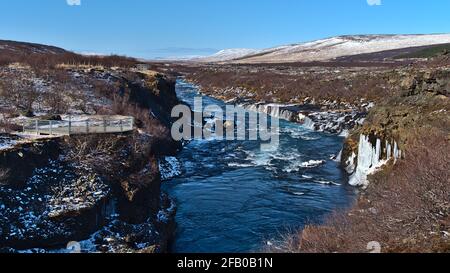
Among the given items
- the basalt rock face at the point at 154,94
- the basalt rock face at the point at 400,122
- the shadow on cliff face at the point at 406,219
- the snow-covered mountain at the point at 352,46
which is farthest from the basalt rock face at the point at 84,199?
the snow-covered mountain at the point at 352,46

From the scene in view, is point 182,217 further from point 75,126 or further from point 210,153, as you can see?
point 210,153

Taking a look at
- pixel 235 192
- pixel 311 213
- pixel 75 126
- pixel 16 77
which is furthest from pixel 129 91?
pixel 311 213

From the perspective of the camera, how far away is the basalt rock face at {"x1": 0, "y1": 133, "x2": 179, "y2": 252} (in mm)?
14086

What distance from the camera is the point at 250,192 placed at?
21.4 m

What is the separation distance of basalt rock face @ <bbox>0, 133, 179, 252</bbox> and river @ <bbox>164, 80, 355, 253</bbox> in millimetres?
1377

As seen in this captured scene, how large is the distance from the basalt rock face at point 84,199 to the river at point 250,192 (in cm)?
138

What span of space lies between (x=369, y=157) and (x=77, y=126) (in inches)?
553

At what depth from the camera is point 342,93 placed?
163 feet

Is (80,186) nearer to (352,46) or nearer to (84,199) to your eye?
(84,199)

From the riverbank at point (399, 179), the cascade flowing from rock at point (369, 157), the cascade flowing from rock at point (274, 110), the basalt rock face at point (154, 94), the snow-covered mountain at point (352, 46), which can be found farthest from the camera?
the snow-covered mountain at point (352, 46)

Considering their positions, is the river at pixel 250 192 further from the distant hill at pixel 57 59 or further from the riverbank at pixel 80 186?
the distant hill at pixel 57 59

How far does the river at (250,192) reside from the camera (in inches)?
651

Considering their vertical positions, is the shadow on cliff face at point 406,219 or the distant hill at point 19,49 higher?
the distant hill at point 19,49

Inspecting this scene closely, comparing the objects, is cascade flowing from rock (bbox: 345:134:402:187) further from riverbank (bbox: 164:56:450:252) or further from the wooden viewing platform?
the wooden viewing platform
